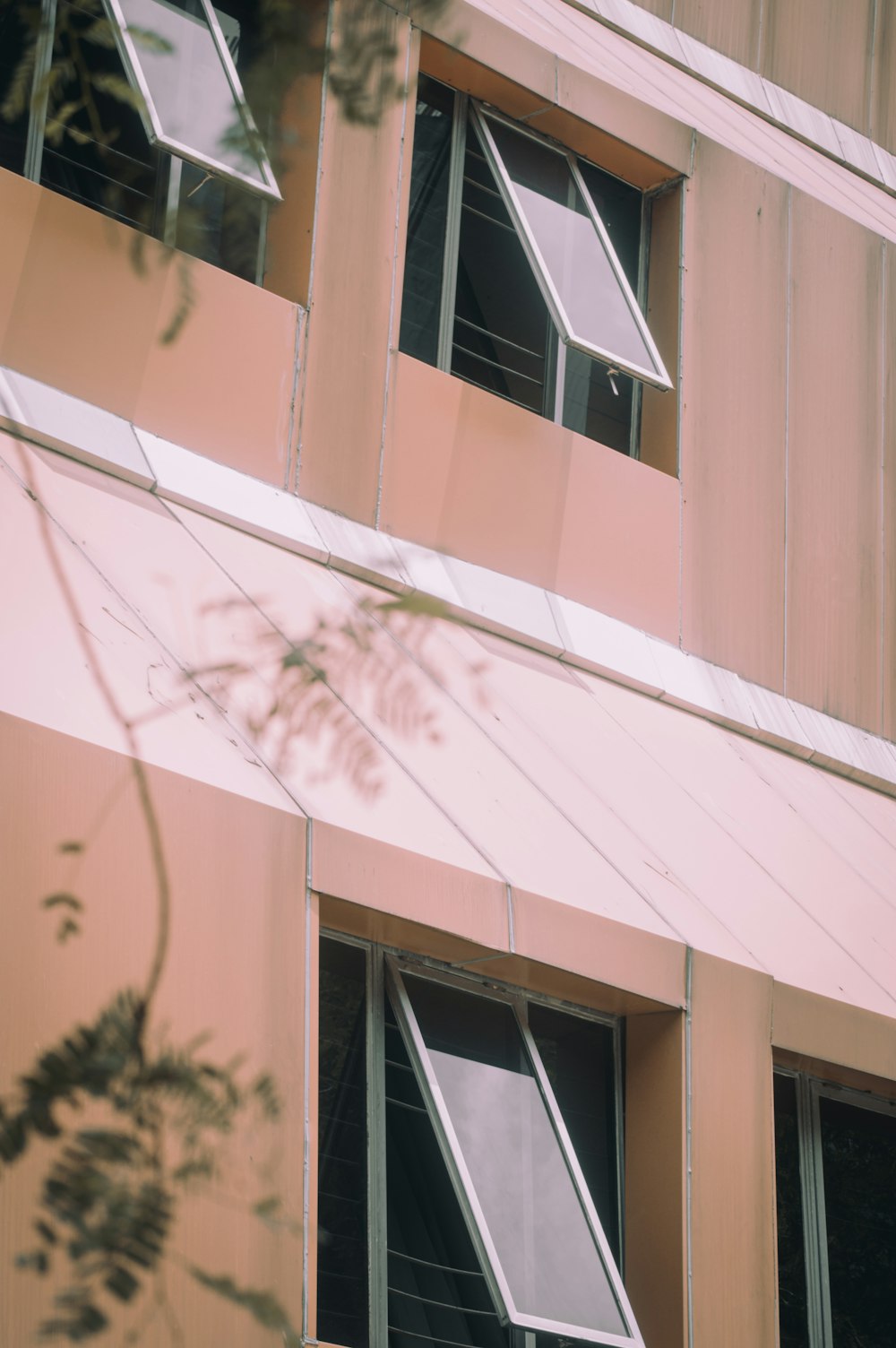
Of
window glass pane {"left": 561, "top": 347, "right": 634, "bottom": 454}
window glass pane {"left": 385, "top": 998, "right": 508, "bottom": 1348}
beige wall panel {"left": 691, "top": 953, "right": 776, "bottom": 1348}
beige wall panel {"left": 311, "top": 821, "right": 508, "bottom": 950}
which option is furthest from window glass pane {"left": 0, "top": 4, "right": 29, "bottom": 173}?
beige wall panel {"left": 691, "top": 953, "right": 776, "bottom": 1348}

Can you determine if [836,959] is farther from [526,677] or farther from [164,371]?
[164,371]

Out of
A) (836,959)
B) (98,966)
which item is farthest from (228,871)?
(836,959)

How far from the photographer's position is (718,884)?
704 cm

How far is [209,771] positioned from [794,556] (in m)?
4.09

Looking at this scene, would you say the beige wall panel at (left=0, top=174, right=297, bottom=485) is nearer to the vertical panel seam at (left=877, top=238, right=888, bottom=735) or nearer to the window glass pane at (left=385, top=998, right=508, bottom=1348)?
the window glass pane at (left=385, top=998, right=508, bottom=1348)

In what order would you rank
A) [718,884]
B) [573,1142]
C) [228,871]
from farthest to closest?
[718,884] < [573,1142] < [228,871]

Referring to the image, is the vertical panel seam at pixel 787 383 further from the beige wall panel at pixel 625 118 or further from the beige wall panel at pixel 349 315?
the beige wall panel at pixel 349 315

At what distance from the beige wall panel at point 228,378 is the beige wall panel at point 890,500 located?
3416 millimetres

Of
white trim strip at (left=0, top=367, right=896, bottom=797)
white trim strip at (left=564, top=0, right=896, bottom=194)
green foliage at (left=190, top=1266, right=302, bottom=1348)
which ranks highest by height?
white trim strip at (left=564, top=0, right=896, bottom=194)

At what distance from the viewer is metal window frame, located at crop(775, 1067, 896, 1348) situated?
7.06m

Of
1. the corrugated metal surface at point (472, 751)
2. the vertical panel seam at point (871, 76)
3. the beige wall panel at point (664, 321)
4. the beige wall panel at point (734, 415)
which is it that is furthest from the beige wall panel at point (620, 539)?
the vertical panel seam at point (871, 76)

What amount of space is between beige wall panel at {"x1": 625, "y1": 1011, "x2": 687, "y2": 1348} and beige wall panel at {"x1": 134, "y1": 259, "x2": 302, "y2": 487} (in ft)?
8.08

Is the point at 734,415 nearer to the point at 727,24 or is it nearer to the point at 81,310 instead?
the point at 727,24

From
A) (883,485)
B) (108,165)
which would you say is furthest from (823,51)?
(108,165)
